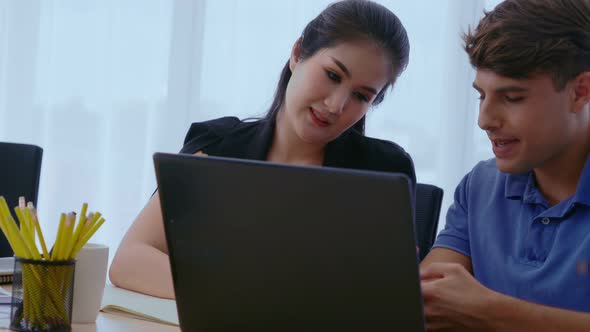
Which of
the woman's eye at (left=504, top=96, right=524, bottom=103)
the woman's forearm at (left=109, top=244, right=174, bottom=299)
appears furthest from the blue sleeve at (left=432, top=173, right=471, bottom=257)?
the woman's forearm at (left=109, top=244, right=174, bottom=299)

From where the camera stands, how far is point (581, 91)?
146cm

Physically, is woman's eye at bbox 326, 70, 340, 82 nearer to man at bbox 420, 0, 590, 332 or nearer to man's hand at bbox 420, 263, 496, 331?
man at bbox 420, 0, 590, 332

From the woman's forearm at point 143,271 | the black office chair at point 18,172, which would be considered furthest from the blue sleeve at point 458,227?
the black office chair at point 18,172

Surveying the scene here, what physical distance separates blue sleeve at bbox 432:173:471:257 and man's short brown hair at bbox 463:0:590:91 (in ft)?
1.03

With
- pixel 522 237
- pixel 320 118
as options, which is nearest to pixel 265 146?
pixel 320 118

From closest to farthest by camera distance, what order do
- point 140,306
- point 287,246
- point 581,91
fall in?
point 287,246 → point 140,306 → point 581,91

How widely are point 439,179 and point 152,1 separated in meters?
1.28

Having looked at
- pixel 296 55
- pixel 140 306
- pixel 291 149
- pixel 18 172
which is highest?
pixel 296 55

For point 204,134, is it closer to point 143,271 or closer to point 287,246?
point 143,271

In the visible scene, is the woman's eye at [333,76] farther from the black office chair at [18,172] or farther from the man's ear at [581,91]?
the black office chair at [18,172]

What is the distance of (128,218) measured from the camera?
324cm

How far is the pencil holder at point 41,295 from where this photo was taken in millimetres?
1142

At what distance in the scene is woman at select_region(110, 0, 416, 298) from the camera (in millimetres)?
1637

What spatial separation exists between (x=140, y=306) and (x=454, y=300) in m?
0.50
